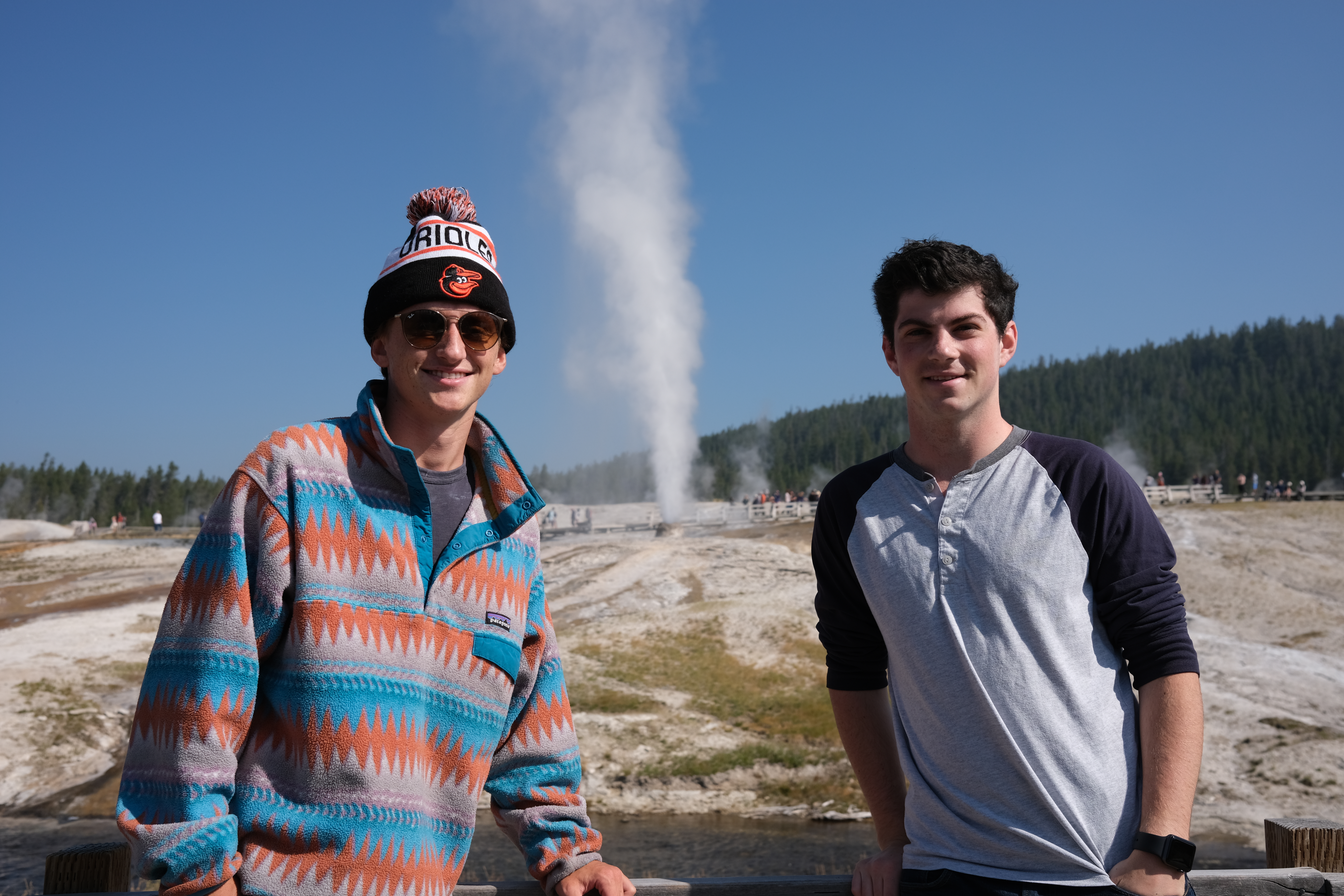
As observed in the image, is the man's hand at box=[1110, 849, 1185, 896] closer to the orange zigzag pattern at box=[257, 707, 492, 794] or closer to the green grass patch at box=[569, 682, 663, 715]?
the orange zigzag pattern at box=[257, 707, 492, 794]

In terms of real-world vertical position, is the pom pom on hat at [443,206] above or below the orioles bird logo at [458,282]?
above

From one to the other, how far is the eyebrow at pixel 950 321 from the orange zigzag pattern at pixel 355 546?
156 centimetres

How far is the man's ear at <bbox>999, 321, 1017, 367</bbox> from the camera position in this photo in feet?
9.04

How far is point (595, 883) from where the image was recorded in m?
2.54

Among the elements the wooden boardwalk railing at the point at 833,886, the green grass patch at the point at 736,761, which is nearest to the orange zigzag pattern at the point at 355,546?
the wooden boardwalk railing at the point at 833,886

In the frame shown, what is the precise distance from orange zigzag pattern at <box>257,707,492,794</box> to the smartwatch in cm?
177

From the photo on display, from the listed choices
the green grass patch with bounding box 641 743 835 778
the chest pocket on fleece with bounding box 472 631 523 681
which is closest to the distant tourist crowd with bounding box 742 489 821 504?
the green grass patch with bounding box 641 743 835 778

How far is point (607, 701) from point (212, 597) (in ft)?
48.3

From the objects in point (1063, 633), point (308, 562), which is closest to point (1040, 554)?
point (1063, 633)

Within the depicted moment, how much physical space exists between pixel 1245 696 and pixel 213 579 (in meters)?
18.8

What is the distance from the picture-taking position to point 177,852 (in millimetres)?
2006

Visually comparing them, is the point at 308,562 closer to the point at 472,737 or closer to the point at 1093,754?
the point at 472,737

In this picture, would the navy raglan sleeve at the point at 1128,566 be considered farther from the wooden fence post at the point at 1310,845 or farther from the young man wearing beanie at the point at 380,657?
the young man wearing beanie at the point at 380,657

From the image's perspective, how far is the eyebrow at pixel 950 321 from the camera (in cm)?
265
